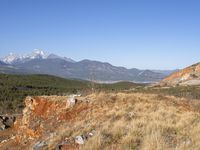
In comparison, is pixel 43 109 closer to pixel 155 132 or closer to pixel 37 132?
pixel 37 132

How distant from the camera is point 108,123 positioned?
12.7 m

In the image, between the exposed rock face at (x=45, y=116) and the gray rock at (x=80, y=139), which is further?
the exposed rock face at (x=45, y=116)

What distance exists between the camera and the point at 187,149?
30.2ft

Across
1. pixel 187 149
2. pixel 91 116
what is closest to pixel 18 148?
pixel 91 116

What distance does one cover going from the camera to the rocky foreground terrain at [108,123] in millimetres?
10297

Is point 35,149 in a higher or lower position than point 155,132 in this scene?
lower

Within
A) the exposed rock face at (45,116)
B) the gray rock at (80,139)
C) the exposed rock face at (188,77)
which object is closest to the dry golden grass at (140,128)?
the gray rock at (80,139)

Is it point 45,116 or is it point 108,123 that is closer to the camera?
point 108,123

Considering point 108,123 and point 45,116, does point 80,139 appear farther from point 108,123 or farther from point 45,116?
point 45,116

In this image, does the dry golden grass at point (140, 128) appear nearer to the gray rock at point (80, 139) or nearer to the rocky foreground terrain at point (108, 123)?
the rocky foreground terrain at point (108, 123)

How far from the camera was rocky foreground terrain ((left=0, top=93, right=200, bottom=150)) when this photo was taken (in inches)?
405

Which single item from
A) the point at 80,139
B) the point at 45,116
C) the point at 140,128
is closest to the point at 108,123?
the point at 140,128

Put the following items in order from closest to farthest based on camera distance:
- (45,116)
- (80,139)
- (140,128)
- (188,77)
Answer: (80,139), (140,128), (45,116), (188,77)

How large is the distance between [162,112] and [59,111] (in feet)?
20.0
